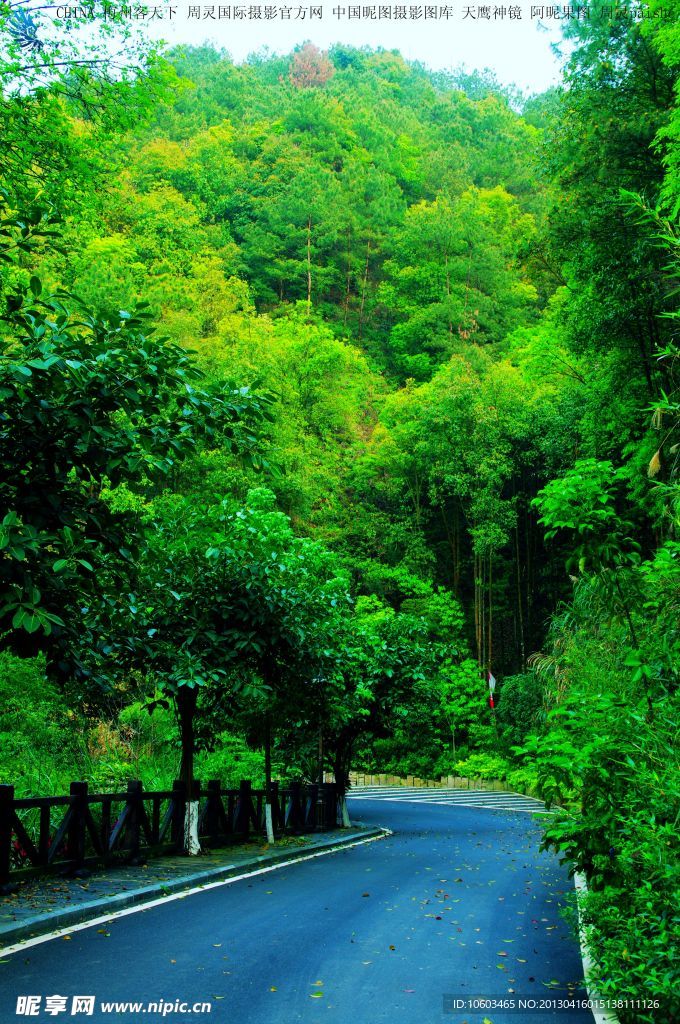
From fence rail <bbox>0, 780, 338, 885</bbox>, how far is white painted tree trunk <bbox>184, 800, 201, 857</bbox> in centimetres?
10

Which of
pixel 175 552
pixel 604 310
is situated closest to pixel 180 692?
pixel 175 552

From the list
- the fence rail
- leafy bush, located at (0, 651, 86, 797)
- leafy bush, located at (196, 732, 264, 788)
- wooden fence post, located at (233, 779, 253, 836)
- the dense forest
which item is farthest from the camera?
leafy bush, located at (196, 732, 264, 788)

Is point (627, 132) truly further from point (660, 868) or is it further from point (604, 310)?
point (660, 868)

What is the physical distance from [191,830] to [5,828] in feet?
16.7

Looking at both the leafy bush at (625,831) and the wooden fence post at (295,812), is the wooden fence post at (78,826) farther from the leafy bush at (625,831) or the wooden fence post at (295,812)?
the wooden fence post at (295,812)

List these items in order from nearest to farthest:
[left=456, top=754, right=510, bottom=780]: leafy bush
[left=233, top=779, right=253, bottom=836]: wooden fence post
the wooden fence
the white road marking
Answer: [left=233, top=779, right=253, bottom=836]: wooden fence post, the white road marking, [left=456, top=754, right=510, bottom=780]: leafy bush, the wooden fence

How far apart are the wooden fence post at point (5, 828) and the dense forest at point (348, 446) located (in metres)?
1.36

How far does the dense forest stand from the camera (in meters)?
6.73

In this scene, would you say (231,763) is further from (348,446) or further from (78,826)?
(348,446)

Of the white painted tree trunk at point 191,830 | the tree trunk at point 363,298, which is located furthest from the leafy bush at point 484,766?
the white painted tree trunk at point 191,830

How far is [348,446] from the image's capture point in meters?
47.2

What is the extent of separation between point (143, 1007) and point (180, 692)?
882cm

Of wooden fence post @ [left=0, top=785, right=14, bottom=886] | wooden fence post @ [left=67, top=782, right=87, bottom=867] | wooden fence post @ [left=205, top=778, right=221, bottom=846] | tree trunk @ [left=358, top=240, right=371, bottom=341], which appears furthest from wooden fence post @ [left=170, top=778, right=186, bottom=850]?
tree trunk @ [left=358, top=240, right=371, bottom=341]

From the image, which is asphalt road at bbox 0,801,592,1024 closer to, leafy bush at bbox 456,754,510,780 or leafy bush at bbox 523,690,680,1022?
leafy bush at bbox 523,690,680,1022
